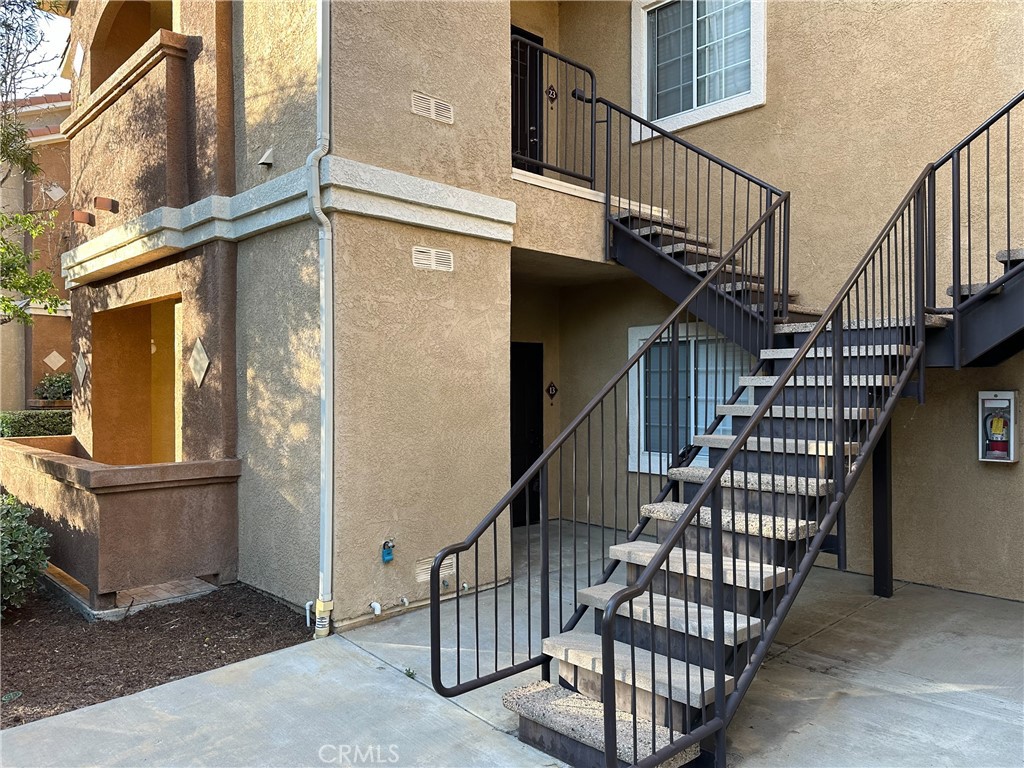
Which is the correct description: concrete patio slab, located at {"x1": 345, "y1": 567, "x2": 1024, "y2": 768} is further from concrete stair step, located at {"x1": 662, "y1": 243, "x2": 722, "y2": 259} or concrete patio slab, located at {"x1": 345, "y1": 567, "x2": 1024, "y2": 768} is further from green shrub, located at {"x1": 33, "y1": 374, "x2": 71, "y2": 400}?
green shrub, located at {"x1": 33, "y1": 374, "x2": 71, "y2": 400}

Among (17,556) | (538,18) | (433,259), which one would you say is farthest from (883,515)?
(538,18)

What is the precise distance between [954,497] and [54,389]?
13653mm

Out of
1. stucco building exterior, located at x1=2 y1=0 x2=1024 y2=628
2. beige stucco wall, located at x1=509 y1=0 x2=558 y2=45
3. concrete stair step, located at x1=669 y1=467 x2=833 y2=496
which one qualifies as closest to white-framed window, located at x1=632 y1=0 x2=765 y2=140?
stucco building exterior, located at x1=2 y1=0 x2=1024 y2=628

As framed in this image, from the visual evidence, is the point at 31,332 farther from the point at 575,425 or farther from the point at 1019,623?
the point at 1019,623

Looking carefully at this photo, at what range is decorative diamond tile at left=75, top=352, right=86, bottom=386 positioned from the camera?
25.4 feet

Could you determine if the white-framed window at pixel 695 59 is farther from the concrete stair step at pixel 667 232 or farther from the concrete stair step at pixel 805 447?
the concrete stair step at pixel 805 447

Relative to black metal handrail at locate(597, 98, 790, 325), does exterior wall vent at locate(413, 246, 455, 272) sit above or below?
below

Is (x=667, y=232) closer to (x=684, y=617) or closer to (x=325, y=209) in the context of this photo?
(x=325, y=209)

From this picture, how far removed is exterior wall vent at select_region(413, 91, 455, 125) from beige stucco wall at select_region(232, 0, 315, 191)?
2.31 ft

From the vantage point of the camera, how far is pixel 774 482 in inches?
140

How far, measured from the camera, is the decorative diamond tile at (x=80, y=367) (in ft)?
25.4

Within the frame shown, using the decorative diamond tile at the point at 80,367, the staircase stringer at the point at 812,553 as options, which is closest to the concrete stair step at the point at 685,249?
the staircase stringer at the point at 812,553

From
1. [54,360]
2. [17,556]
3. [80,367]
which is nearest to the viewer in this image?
[17,556]

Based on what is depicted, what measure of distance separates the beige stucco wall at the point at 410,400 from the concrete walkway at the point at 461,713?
0.58 m
